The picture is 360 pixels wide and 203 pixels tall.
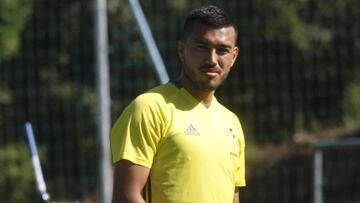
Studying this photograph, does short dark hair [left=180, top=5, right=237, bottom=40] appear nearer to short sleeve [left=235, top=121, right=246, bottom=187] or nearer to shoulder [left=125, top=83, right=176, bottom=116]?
shoulder [left=125, top=83, right=176, bottom=116]

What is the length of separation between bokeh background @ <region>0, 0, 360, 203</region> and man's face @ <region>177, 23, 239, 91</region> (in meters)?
6.55

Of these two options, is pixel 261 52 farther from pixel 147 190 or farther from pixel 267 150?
pixel 147 190

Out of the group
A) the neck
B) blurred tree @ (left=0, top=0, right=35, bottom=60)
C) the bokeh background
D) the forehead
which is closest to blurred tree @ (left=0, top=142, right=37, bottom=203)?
the bokeh background

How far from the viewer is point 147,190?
16.3 ft

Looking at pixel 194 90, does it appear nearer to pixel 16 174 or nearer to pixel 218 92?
pixel 16 174

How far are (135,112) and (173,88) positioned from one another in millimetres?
274

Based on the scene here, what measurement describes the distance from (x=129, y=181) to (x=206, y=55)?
2.12 ft

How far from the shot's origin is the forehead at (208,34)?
5.00 meters

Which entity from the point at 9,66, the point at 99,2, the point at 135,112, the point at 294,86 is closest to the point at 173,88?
the point at 135,112

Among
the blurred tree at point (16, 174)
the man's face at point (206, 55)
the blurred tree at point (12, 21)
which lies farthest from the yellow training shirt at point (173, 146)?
the blurred tree at point (16, 174)

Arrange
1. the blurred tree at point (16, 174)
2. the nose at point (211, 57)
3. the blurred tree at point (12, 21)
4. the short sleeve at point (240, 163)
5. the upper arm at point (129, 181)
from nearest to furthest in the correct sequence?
the upper arm at point (129, 181), the nose at point (211, 57), the short sleeve at point (240, 163), the blurred tree at point (12, 21), the blurred tree at point (16, 174)

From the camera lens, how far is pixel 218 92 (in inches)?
542

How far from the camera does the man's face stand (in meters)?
4.99

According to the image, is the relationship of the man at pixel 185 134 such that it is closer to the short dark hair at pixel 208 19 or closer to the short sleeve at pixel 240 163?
the short dark hair at pixel 208 19
